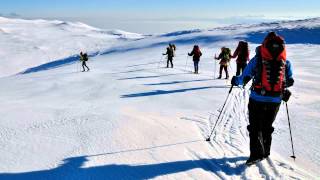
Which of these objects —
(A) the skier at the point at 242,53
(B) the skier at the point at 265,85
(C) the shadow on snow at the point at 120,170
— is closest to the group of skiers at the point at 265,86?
(B) the skier at the point at 265,85

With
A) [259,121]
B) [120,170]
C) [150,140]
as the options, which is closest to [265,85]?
[259,121]

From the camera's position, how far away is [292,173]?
607cm

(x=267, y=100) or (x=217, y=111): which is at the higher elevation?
(x=267, y=100)

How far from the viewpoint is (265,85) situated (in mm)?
6121

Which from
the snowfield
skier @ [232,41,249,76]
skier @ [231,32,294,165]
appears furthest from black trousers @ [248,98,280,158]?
skier @ [232,41,249,76]

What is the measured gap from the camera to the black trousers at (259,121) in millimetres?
6238

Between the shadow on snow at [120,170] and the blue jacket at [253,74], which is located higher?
the blue jacket at [253,74]

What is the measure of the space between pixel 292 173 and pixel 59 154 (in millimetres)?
3566

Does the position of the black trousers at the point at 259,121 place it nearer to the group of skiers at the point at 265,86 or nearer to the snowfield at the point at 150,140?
the group of skiers at the point at 265,86

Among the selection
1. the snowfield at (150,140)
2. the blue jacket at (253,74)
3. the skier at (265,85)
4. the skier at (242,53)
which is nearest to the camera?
A: the snowfield at (150,140)

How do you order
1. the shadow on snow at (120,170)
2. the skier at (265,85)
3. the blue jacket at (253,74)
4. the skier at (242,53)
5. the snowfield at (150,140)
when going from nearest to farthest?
the shadow on snow at (120,170) → the snowfield at (150,140) → the skier at (265,85) → the blue jacket at (253,74) → the skier at (242,53)

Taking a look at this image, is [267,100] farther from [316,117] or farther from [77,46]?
[77,46]

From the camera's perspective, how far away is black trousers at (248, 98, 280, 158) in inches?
246

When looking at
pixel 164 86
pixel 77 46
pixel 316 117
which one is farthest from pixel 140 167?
pixel 77 46
